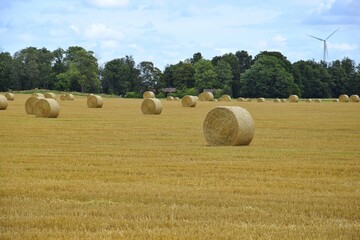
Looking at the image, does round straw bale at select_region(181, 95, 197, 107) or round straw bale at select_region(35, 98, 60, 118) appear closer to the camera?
round straw bale at select_region(35, 98, 60, 118)

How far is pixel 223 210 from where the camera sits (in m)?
10.9

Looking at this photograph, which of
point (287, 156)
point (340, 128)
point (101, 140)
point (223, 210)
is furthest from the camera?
point (340, 128)

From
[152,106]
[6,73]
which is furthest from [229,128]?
[6,73]

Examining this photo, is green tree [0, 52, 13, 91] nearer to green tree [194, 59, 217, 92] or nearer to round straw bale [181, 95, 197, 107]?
green tree [194, 59, 217, 92]

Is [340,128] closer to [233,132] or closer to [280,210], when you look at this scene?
[233,132]

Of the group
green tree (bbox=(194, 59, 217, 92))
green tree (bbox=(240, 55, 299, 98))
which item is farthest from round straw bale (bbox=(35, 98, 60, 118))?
green tree (bbox=(194, 59, 217, 92))

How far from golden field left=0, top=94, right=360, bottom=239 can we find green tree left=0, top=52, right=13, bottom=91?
93831 millimetres

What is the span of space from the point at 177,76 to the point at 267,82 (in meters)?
24.9

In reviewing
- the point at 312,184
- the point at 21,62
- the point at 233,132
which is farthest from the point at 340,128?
the point at 21,62

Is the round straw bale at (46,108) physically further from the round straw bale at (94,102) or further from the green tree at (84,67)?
the green tree at (84,67)

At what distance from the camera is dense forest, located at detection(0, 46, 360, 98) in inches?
4870

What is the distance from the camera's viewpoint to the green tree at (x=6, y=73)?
115m

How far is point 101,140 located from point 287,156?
793 cm

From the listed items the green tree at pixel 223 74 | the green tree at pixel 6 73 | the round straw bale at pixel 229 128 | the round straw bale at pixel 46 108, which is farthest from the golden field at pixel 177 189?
the green tree at pixel 223 74
